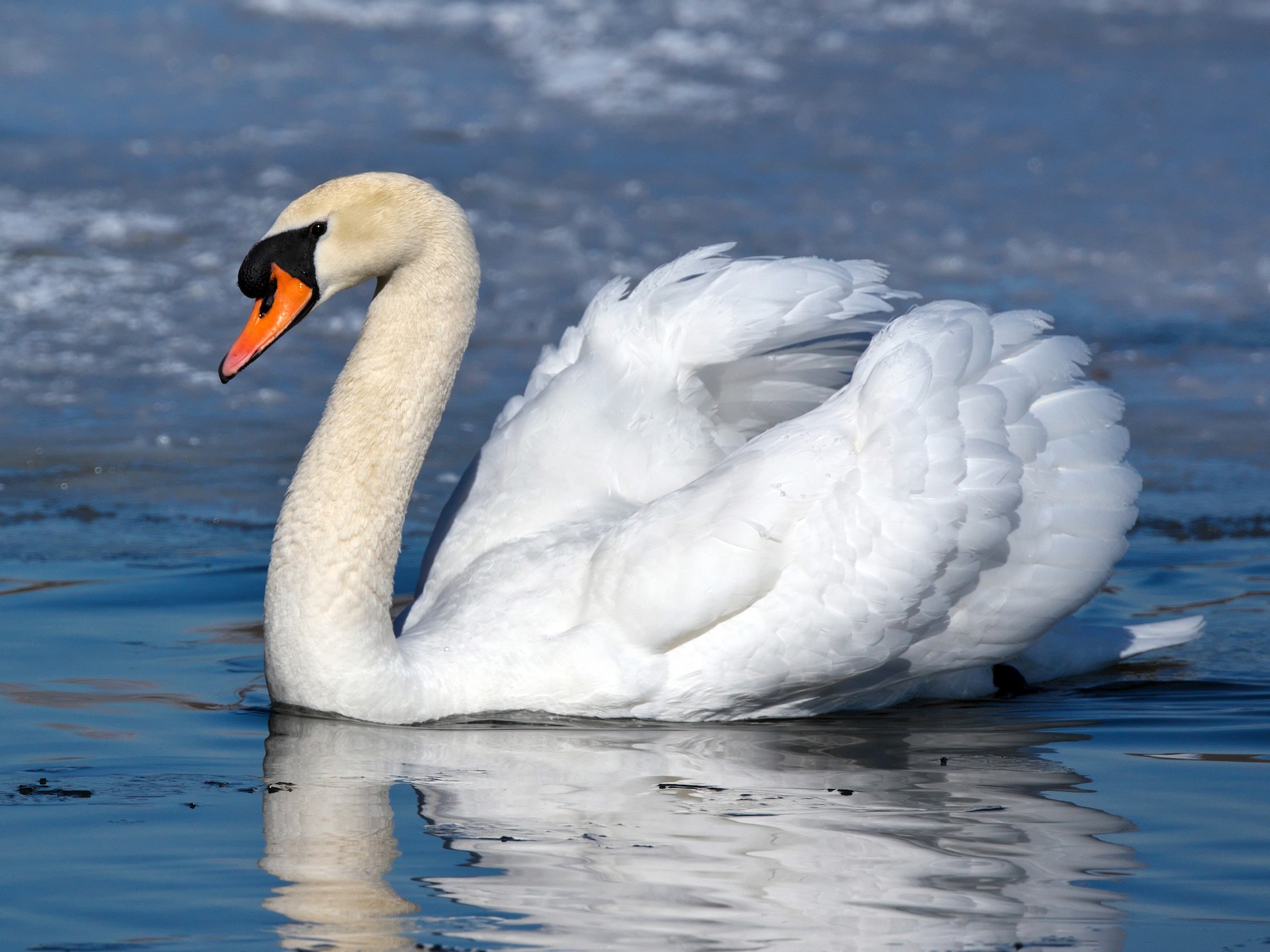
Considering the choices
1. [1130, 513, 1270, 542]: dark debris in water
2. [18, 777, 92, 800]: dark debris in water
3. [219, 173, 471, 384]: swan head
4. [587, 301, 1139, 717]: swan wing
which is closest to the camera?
[18, 777, 92, 800]: dark debris in water

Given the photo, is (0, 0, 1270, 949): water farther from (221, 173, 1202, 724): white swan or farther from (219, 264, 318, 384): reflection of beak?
(219, 264, 318, 384): reflection of beak

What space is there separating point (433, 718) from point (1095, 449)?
190cm

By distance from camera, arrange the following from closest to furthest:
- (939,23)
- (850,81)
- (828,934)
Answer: (828,934) → (850,81) → (939,23)

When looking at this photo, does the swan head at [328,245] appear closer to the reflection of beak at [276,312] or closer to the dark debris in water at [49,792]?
the reflection of beak at [276,312]

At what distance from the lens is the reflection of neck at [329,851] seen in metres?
3.34

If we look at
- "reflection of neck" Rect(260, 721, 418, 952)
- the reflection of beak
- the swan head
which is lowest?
"reflection of neck" Rect(260, 721, 418, 952)

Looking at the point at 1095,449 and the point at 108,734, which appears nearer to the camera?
the point at 108,734

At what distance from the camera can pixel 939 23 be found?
16.4 metres

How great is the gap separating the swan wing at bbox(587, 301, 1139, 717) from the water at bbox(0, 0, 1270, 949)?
0.69ft

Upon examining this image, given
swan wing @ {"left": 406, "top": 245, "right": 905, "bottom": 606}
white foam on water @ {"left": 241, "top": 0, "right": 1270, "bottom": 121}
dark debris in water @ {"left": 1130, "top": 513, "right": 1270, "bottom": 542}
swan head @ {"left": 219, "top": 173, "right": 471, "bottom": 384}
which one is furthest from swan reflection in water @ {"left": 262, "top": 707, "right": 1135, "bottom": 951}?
white foam on water @ {"left": 241, "top": 0, "right": 1270, "bottom": 121}

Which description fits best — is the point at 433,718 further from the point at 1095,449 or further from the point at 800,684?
the point at 1095,449

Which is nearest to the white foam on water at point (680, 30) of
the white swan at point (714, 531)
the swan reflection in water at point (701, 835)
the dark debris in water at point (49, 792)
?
the white swan at point (714, 531)

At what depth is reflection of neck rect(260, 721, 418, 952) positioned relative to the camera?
334cm

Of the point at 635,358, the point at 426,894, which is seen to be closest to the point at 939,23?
the point at 635,358
